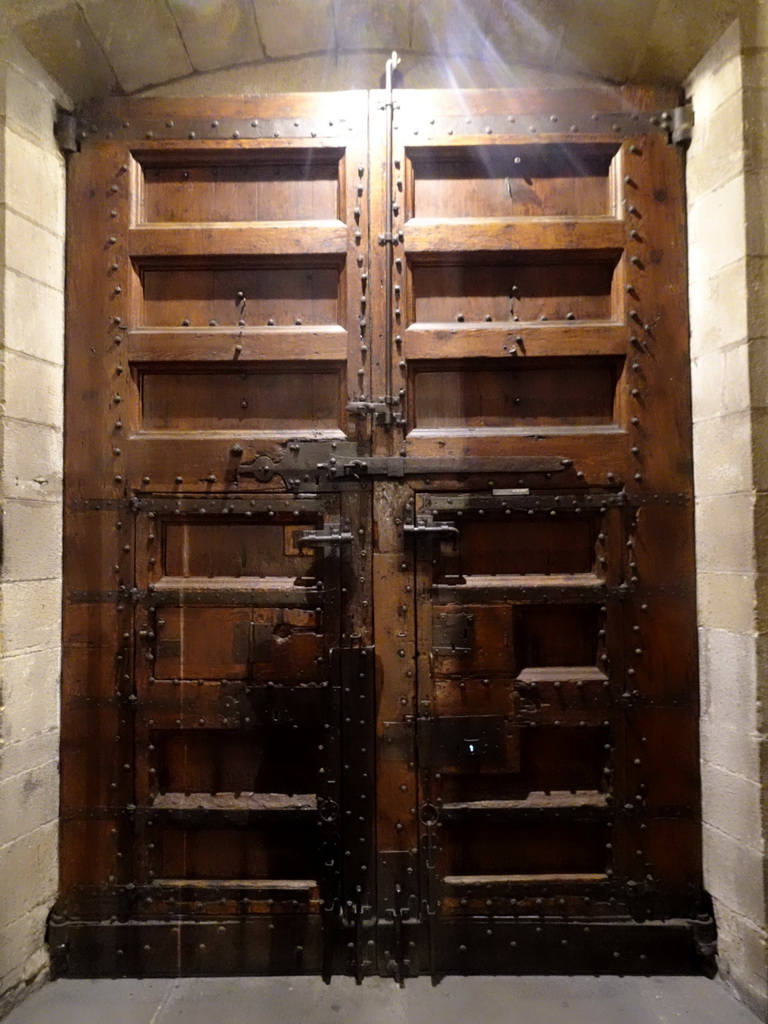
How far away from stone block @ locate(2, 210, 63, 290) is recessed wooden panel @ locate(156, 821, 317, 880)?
204cm

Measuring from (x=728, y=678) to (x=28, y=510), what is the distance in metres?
2.46

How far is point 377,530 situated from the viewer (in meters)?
2.07

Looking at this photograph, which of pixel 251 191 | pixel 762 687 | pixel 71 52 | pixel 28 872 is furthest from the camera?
pixel 251 191

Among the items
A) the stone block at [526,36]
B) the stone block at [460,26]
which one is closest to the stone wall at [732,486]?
the stone block at [526,36]

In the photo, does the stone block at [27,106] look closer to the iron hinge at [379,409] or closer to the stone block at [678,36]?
the iron hinge at [379,409]

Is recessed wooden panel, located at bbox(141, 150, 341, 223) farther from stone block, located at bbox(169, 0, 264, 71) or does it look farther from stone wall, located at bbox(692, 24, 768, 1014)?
stone wall, located at bbox(692, 24, 768, 1014)

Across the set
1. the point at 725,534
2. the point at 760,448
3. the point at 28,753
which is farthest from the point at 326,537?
the point at 760,448

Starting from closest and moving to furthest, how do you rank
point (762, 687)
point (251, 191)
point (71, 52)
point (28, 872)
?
point (762, 687)
point (28, 872)
point (71, 52)
point (251, 191)

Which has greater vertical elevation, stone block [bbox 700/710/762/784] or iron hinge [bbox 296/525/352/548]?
iron hinge [bbox 296/525/352/548]

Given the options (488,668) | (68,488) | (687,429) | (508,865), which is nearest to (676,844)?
(508,865)

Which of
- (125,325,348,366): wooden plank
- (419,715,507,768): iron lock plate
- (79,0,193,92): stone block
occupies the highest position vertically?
(79,0,193,92): stone block

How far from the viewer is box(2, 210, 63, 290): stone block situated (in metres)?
1.93

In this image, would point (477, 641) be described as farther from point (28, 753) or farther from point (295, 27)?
point (295, 27)

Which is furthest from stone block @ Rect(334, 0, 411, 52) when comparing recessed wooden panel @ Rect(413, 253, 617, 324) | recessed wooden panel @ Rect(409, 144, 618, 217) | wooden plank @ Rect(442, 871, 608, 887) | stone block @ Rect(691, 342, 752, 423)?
wooden plank @ Rect(442, 871, 608, 887)
